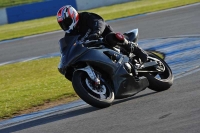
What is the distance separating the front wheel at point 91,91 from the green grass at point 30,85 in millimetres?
1547

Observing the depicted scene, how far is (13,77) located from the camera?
41.8ft

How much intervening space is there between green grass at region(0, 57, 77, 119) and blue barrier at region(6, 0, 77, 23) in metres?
16.7

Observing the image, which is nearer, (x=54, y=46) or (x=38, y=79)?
(x=38, y=79)

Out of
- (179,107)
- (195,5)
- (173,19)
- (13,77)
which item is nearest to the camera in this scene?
(179,107)

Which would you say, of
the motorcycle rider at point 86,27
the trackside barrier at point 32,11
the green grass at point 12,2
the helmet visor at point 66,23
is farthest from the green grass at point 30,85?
the green grass at point 12,2

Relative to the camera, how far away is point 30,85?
419 inches

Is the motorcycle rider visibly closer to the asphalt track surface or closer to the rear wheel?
the rear wheel

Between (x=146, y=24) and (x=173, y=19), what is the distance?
1008 millimetres

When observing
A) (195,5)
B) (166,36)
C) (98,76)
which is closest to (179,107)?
(98,76)

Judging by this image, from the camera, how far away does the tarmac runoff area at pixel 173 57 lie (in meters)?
7.73

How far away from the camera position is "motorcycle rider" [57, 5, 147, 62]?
7.47 metres

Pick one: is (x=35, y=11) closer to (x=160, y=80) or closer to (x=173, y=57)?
(x=173, y=57)

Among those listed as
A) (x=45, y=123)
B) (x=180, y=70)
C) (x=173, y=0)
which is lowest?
(x=173, y=0)

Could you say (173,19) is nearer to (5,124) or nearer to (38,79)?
(38,79)
